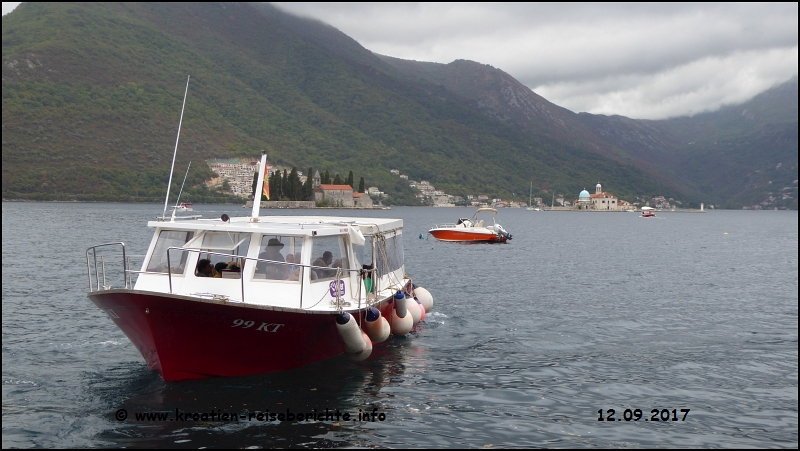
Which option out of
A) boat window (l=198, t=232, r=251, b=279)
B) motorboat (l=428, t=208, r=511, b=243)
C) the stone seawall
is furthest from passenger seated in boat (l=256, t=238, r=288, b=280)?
the stone seawall

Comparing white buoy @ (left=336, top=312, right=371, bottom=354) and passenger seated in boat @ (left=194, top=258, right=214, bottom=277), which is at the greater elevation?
passenger seated in boat @ (left=194, top=258, right=214, bottom=277)

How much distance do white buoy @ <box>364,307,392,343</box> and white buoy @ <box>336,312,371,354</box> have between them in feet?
2.45

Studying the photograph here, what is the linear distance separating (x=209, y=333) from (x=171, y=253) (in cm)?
247

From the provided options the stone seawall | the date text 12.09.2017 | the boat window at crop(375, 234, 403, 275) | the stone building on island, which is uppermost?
the stone building on island

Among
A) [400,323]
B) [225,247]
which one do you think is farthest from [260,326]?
[400,323]

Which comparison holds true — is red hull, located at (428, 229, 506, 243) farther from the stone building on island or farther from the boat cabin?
the stone building on island

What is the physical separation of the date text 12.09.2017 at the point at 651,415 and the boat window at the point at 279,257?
6.80 meters

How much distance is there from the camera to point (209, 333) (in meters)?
13.5

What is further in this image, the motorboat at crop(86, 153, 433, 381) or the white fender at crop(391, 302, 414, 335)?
the white fender at crop(391, 302, 414, 335)

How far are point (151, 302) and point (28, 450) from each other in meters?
3.14

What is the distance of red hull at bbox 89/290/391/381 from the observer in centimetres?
1320

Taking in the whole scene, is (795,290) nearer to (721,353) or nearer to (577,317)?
(577,317)

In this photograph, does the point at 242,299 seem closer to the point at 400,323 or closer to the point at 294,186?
the point at 400,323

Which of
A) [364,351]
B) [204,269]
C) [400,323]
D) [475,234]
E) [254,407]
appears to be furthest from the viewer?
[475,234]
